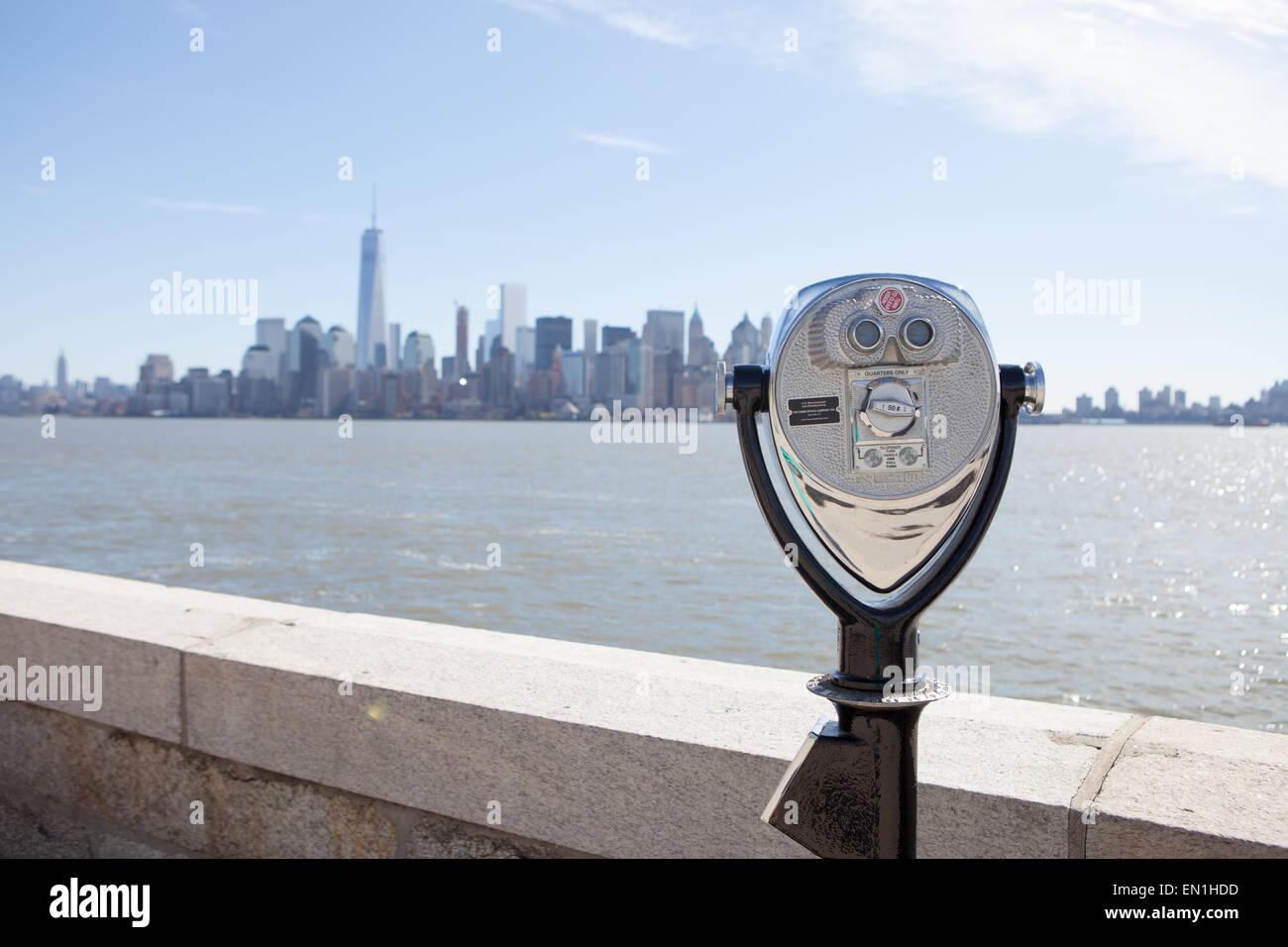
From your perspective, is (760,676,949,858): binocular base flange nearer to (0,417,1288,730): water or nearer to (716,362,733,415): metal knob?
(716,362,733,415): metal knob

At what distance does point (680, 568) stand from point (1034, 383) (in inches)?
706

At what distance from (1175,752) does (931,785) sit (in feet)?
1.54

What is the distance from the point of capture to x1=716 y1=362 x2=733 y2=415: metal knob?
1707 mm

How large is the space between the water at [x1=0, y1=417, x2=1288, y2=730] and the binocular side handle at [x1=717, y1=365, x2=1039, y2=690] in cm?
1029

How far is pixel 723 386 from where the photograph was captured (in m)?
1.73

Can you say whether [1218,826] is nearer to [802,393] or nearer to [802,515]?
[802,515]

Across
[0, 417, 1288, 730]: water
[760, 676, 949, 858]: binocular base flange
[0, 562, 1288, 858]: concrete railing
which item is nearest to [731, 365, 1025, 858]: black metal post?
[760, 676, 949, 858]: binocular base flange

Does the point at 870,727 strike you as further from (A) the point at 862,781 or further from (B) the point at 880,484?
(B) the point at 880,484

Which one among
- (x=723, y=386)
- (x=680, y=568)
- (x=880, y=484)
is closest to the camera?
(x=880, y=484)

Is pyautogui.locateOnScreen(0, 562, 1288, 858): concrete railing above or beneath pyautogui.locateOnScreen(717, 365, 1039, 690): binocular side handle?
beneath

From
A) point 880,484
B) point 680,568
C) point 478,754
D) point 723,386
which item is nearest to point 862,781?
point 880,484

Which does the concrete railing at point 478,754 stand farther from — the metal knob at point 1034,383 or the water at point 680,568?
the water at point 680,568

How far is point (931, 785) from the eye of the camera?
6.38 feet

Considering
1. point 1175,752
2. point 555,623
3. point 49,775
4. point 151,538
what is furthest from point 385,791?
point 151,538
